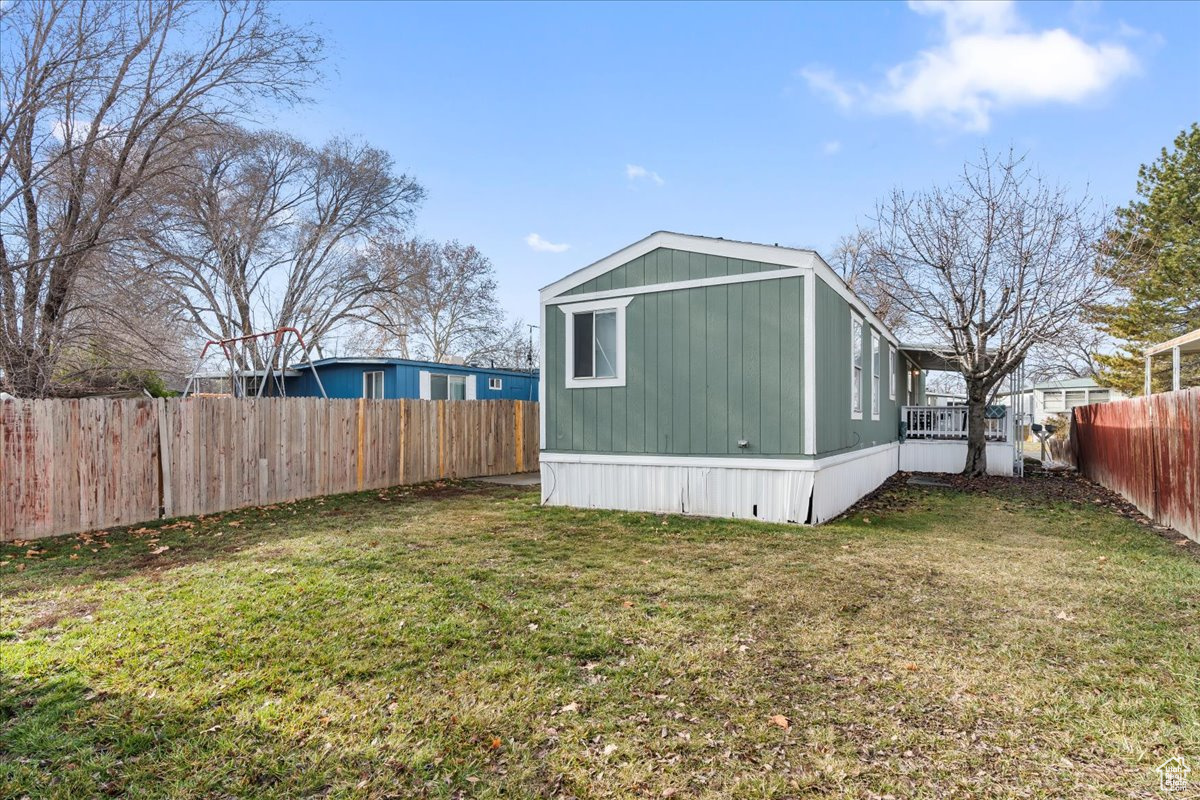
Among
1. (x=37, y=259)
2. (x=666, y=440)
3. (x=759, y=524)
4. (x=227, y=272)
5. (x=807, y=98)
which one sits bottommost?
(x=759, y=524)

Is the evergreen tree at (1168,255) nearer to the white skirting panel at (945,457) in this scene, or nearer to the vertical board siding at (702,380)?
the white skirting panel at (945,457)

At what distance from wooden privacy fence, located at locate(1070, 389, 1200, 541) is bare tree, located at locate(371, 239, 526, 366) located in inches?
905

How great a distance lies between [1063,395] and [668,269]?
3874cm

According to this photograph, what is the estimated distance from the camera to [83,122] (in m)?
8.47

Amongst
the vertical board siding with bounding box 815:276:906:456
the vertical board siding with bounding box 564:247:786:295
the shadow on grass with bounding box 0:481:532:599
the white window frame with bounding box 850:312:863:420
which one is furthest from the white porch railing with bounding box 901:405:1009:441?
the shadow on grass with bounding box 0:481:532:599

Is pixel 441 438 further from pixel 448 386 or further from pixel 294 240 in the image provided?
pixel 294 240

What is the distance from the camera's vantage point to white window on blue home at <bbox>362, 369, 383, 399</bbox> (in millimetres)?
15742

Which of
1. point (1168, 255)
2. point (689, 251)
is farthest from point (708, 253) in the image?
point (1168, 255)

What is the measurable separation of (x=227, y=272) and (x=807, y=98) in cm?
1930

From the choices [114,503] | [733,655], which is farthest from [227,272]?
[733,655]

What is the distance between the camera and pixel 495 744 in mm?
2537

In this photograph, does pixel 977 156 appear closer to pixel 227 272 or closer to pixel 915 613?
pixel 915 613

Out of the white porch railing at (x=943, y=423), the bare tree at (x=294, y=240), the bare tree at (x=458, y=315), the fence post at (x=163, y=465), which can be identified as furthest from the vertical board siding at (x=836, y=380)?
the bare tree at (x=458, y=315)

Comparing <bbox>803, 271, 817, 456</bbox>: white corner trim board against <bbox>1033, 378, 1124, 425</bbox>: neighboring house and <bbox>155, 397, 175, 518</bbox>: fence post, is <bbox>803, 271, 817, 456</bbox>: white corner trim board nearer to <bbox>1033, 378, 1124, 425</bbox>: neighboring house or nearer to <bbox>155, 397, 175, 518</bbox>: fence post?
<bbox>155, 397, 175, 518</bbox>: fence post
